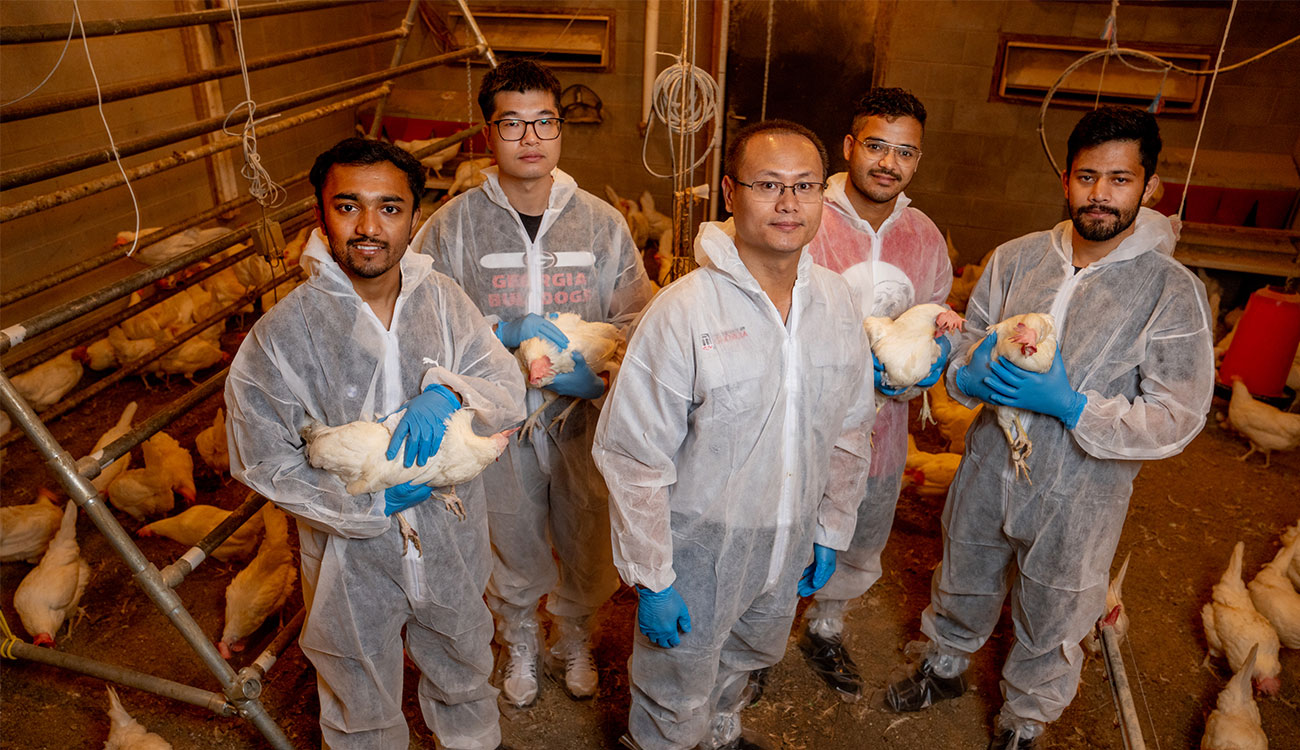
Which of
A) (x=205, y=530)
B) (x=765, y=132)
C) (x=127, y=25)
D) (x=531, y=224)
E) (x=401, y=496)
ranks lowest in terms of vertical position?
(x=205, y=530)

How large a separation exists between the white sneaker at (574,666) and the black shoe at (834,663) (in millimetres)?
912

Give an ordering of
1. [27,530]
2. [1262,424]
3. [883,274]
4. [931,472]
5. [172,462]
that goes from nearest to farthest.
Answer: [883,274] → [27,530] → [172,462] → [931,472] → [1262,424]

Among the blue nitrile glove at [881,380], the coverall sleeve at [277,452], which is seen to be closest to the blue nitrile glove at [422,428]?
the coverall sleeve at [277,452]

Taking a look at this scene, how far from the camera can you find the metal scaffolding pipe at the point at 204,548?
7.24ft

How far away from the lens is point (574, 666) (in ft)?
10.1

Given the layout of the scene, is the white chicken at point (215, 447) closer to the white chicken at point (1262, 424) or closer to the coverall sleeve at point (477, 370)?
the coverall sleeve at point (477, 370)

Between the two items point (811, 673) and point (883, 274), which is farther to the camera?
point (811, 673)

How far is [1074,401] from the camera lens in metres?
2.31

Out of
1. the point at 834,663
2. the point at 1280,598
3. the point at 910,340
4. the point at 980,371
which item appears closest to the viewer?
the point at 980,371

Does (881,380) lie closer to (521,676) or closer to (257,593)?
(521,676)

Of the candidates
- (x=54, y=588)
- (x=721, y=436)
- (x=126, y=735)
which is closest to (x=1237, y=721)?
(x=721, y=436)

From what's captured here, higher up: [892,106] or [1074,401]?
[892,106]

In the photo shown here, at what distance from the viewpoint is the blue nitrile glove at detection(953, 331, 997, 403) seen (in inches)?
97.7

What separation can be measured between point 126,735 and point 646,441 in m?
2.04
